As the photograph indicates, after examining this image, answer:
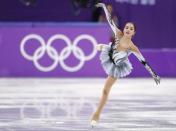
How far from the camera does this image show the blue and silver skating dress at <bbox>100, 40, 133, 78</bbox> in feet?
31.3

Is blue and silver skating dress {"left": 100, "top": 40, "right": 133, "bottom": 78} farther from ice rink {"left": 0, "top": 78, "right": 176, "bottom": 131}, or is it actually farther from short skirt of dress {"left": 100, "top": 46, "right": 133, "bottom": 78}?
ice rink {"left": 0, "top": 78, "right": 176, "bottom": 131}

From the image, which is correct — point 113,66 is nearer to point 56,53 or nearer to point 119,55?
point 119,55

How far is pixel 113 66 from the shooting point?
9.57 m

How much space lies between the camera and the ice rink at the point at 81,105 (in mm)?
10023

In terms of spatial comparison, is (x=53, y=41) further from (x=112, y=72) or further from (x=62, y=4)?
(x=112, y=72)

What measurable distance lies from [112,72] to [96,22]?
1118 cm

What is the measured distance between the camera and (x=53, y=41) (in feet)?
62.4

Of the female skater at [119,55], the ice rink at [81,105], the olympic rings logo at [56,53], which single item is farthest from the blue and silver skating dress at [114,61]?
the olympic rings logo at [56,53]

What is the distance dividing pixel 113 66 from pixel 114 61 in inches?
2.9

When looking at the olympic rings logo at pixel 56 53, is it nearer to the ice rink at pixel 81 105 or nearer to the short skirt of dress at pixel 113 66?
the ice rink at pixel 81 105

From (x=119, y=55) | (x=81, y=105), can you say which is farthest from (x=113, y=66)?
(x=81, y=105)

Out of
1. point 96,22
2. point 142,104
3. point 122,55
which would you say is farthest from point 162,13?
point 122,55

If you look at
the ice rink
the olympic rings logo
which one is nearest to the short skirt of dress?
the ice rink

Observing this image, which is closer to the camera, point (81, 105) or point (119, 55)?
point (119, 55)
